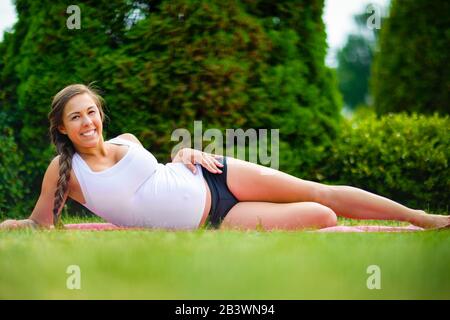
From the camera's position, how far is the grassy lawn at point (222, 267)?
267 centimetres

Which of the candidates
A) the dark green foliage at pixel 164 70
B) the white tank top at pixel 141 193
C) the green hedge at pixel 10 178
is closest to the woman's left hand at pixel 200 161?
the white tank top at pixel 141 193

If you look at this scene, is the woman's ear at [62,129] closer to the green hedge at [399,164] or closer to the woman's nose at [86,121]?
the woman's nose at [86,121]

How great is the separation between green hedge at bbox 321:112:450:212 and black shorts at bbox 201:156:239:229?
2.23 meters

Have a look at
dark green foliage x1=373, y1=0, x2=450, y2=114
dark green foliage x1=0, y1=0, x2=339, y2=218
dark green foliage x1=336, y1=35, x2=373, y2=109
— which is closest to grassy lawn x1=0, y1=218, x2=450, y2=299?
dark green foliage x1=0, y1=0, x2=339, y2=218

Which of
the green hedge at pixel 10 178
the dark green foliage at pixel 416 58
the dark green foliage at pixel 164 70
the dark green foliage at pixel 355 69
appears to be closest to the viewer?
the green hedge at pixel 10 178

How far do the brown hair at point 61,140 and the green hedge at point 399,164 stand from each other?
9.63ft

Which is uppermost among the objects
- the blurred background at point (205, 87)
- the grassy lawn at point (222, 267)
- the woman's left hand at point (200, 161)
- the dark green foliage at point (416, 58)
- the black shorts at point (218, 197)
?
the dark green foliage at point (416, 58)

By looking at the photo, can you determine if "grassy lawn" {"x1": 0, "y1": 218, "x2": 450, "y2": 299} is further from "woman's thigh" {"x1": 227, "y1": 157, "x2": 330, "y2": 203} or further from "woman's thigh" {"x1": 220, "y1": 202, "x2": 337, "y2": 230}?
"woman's thigh" {"x1": 227, "y1": 157, "x2": 330, "y2": 203}

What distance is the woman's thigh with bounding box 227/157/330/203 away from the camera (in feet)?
14.5

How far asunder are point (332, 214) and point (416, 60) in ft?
19.1

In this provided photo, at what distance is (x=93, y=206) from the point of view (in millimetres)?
4320

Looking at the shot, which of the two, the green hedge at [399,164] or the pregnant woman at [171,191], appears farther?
the green hedge at [399,164]

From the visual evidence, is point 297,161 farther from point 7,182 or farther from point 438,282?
point 438,282

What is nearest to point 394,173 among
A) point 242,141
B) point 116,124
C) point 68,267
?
point 242,141
